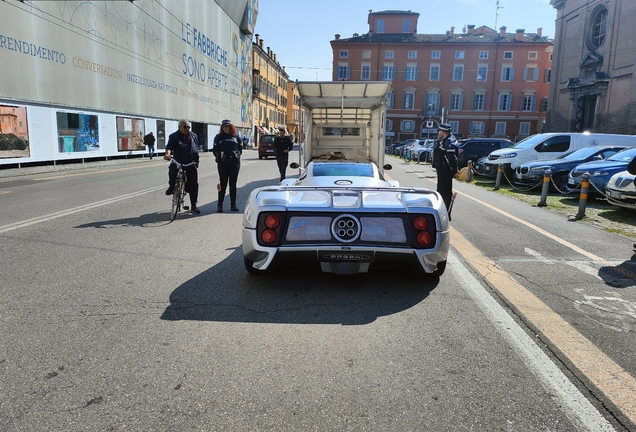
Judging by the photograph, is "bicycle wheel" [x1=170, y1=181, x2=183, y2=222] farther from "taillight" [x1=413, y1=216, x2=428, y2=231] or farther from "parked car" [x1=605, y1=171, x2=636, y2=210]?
"parked car" [x1=605, y1=171, x2=636, y2=210]

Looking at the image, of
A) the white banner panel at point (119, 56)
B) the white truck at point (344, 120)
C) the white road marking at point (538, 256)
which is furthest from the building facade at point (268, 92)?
the white road marking at point (538, 256)

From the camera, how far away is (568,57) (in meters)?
41.4

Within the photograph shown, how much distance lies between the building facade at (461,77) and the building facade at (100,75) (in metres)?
33.3

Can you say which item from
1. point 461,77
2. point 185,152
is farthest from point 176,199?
point 461,77

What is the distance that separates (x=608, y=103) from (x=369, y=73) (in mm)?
40563

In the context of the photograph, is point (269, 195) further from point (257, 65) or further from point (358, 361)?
point (257, 65)

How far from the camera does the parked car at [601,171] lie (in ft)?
37.4

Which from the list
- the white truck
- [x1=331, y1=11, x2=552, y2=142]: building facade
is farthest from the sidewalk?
[x1=331, y1=11, x2=552, y2=142]: building facade

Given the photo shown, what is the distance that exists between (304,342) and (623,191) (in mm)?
8636

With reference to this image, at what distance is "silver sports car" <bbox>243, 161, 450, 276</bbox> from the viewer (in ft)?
14.1

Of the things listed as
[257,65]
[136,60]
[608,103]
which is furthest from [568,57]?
[257,65]

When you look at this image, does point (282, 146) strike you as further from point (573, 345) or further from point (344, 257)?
point (573, 345)

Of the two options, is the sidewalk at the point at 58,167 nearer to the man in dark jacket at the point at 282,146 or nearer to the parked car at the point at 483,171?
the man in dark jacket at the point at 282,146

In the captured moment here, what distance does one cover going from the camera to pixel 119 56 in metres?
26.1
